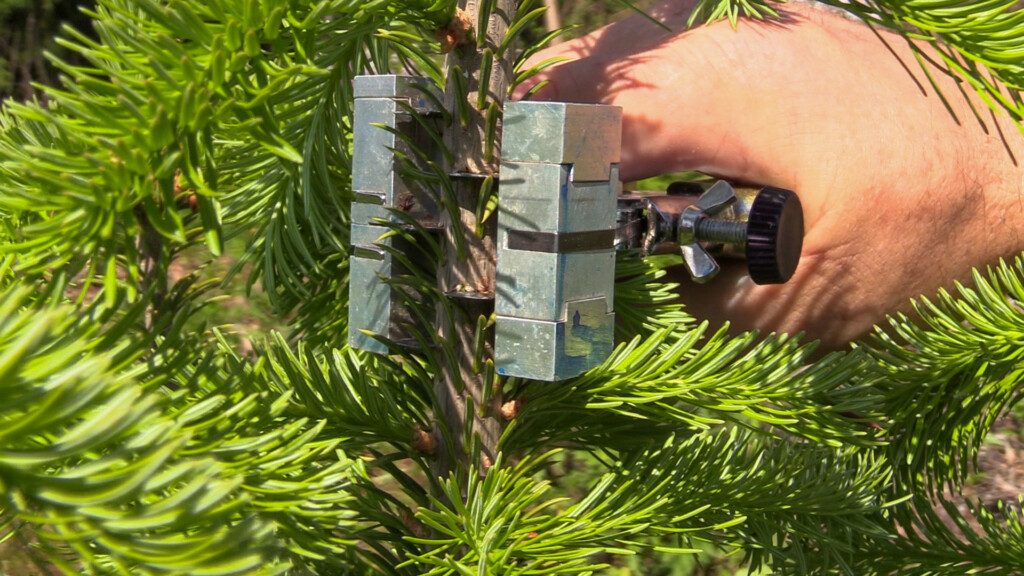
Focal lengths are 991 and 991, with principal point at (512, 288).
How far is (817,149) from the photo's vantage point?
82 cm

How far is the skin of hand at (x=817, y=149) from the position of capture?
802mm

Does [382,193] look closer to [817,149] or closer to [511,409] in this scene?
[511,409]

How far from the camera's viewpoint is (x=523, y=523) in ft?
1.96

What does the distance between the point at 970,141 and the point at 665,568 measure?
4.34ft

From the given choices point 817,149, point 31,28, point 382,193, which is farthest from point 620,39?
point 31,28

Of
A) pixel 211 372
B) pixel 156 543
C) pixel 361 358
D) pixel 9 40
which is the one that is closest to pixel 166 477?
pixel 156 543

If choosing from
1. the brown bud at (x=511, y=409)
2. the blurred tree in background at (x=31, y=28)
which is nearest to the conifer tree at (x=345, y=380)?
the brown bud at (x=511, y=409)

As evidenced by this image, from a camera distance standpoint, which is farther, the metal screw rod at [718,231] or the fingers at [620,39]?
the fingers at [620,39]

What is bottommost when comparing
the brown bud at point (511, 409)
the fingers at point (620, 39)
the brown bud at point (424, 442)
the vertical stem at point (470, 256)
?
the brown bud at point (424, 442)

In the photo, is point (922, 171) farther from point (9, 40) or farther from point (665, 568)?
point (9, 40)

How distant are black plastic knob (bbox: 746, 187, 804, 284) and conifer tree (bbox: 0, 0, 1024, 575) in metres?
0.06

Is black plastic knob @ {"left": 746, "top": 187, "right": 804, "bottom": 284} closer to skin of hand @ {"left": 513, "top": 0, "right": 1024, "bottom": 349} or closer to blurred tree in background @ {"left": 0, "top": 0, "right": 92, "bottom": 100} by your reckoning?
skin of hand @ {"left": 513, "top": 0, "right": 1024, "bottom": 349}

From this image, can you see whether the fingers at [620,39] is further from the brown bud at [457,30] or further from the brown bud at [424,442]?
the brown bud at [424,442]

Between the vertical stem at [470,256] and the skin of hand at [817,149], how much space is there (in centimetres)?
15
